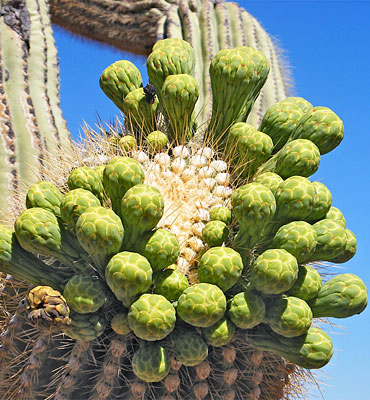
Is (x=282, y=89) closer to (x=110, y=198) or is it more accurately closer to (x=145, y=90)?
(x=145, y=90)

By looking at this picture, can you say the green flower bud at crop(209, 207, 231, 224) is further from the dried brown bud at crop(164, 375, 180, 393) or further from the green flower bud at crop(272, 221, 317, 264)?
the dried brown bud at crop(164, 375, 180, 393)

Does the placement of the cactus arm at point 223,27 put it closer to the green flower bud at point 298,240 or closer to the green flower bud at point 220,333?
the green flower bud at point 298,240

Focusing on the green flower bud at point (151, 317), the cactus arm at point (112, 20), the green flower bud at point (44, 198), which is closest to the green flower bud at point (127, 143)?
the green flower bud at point (44, 198)

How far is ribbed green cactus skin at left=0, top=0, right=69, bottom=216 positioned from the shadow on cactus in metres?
0.73

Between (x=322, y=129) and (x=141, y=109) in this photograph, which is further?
(x=141, y=109)

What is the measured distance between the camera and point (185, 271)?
1289 millimetres

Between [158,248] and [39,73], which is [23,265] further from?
[39,73]

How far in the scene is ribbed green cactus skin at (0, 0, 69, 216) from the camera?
2.14 meters

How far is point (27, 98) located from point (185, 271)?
131 centimetres

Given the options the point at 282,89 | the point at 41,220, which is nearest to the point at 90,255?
the point at 41,220

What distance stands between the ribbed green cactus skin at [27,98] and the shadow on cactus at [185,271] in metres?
0.73

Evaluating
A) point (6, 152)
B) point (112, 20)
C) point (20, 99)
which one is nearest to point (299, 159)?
point (6, 152)

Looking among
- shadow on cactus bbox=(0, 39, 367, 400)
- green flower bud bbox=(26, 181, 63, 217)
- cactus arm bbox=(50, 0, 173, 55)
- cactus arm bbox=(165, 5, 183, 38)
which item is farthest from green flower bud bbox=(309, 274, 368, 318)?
cactus arm bbox=(50, 0, 173, 55)

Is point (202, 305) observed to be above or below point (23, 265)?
above
